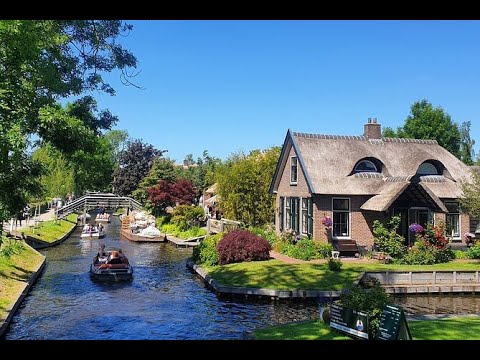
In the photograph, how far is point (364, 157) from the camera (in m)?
29.8

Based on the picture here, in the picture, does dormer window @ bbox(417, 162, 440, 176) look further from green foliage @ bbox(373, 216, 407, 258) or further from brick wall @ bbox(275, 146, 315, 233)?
brick wall @ bbox(275, 146, 315, 233)

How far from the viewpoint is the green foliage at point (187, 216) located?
149 feet

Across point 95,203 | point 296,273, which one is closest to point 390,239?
point 296,273

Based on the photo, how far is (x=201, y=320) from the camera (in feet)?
52.2

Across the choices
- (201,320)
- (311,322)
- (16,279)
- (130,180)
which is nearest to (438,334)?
(311,322)

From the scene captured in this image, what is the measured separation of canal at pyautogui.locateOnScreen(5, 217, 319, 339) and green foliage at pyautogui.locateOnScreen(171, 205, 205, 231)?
1941 centimetres

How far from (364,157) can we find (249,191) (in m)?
11.6

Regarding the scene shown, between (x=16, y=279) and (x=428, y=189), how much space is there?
22.7 metres

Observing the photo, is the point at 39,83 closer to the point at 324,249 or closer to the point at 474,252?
the point at 324,249

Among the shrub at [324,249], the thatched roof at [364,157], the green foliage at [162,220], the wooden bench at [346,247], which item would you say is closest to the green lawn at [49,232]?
the green foliage at [162,220]

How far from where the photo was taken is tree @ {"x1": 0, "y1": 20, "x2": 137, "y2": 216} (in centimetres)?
1120

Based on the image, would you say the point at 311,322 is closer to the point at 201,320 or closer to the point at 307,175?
the point at 201,320
